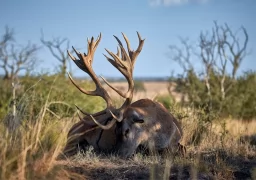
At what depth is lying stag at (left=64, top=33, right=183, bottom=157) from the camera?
8.30 metres

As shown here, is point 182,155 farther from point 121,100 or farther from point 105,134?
point 121,100

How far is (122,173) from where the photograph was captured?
251 inches

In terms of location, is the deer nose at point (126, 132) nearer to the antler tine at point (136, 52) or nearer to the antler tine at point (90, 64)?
the antler tine at point (90, 64)

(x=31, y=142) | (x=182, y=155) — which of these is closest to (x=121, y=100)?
(x=182, y=155)

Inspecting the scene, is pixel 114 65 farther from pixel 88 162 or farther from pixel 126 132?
pixel 88 162

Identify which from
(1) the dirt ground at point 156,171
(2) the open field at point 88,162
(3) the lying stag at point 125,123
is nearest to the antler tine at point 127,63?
(3) the lying stag at point 125,123

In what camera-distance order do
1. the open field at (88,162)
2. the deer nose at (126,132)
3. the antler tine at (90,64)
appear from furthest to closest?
the antler tine at (90,64)
the deer nose at (126,132)
the open field at (88,162)

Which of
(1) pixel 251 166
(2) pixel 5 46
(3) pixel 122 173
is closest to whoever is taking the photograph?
(3) pixel 122 173

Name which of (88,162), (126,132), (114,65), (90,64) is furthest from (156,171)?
(90,64)

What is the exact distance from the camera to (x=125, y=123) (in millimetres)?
8344

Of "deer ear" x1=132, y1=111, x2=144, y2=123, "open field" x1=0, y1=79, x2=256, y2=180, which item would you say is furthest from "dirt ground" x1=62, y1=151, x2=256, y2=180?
"deer ear" x1=132, y1=111, x2=144, y2=123

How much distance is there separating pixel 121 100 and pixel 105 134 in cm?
397

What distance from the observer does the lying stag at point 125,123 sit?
830 centimetres

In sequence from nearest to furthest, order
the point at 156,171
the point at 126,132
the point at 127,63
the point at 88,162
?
the point at 156,171 → the point at 88,162 → the point at 126,132 → the point at 127,63
